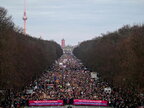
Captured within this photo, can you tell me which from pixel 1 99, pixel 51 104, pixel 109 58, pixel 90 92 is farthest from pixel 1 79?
pixel 109 58

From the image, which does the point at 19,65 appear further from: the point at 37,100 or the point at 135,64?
the point at 135,64

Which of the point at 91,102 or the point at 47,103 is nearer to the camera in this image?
the point at 47,103

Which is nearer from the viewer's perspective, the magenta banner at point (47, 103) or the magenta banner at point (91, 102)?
the magenta banner at point (47, 103)

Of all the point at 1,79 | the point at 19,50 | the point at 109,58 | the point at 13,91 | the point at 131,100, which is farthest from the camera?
the point at 109,58

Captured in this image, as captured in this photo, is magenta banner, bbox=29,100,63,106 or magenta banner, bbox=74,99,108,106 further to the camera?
magenta banner, bbox=74,99,108,106

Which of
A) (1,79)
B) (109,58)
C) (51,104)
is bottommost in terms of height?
(51,104)

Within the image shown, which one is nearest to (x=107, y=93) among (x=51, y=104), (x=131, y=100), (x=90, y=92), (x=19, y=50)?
(x=90, y=92)

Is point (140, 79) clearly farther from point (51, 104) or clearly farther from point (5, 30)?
point (5, 30)

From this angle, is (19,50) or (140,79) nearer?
(140,79)

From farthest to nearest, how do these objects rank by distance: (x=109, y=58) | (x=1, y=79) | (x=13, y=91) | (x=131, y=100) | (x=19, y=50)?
(x=109, y=58), (x=19, y=50), (x=13, y=91), (x=131, y=100), (x=1, y=79)

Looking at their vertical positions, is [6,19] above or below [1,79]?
above
